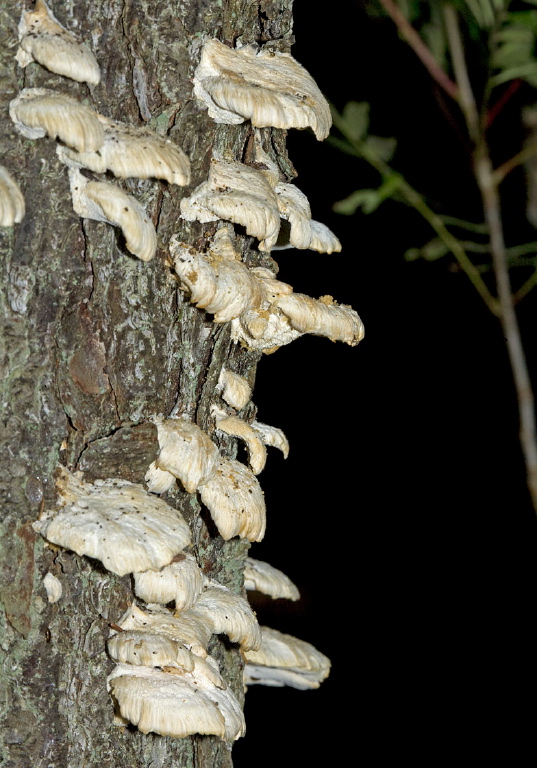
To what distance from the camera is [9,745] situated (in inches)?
60.7

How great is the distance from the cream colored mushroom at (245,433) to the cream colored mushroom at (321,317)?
26cm

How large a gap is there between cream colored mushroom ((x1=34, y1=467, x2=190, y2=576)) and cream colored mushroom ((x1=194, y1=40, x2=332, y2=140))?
29.7 inches

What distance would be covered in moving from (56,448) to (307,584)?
4.92 meters

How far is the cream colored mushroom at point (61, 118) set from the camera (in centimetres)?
129

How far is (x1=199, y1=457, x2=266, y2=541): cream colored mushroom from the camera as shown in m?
1.60

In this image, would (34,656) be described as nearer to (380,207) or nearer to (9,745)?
(9,745)

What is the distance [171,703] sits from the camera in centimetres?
140

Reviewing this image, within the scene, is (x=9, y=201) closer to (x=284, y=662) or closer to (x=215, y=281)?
(x=215, y=281)

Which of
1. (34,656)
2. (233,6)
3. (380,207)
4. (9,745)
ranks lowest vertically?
(9,745)

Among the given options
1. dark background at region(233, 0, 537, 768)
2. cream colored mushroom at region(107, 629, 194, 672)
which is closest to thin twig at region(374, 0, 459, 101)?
dark background at region(233, 0, 537, 768)

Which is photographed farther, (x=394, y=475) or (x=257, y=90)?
(x=394, y=475)

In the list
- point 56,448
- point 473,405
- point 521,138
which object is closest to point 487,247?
point 521,138

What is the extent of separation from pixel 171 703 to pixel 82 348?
67cm

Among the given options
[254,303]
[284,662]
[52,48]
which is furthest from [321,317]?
[284,662]
